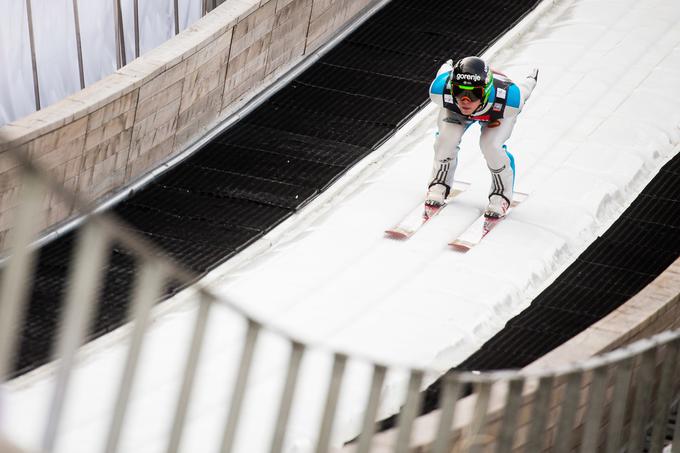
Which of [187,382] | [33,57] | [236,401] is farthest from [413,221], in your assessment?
[187,382]

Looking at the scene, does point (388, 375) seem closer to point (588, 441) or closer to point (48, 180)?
point (588, 441)

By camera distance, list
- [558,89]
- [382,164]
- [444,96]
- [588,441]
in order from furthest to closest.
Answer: [558,89]
[382,164]
[444,96]
[588,441]

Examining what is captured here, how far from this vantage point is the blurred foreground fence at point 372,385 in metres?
2.75

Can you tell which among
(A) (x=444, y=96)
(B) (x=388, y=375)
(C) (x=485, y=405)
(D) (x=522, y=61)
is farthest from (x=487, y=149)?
(C) (x=485, y=405)

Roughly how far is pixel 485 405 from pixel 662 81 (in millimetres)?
7560

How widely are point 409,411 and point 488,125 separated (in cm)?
478

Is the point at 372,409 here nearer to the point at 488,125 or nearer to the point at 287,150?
the point at 488,125

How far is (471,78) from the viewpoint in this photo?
8.14 metres

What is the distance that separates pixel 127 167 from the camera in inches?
359

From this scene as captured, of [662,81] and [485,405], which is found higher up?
[662,81]

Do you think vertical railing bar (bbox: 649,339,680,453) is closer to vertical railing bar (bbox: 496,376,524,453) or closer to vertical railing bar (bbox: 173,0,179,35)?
vertical railing bar (bbox: 496,376,524,453)

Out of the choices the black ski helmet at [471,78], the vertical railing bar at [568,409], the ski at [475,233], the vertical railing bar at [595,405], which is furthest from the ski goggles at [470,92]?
the vertical railing bar at [568,409]

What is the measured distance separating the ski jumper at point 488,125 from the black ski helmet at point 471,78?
102mm

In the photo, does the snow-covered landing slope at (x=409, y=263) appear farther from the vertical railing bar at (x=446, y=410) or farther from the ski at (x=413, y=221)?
the vertical railing bar at (x=446, y=410)
